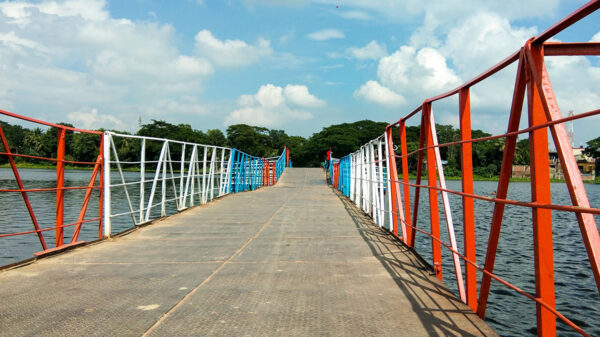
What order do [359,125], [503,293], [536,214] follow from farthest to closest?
1. [359,125]
2. [503,293]
3. [536,214]

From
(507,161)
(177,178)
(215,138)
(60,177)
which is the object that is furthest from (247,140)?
(507,161)

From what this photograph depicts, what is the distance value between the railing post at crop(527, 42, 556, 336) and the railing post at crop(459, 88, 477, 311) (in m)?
1.02

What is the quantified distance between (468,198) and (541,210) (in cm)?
110

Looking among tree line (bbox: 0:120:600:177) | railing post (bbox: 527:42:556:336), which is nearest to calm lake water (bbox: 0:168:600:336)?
railing post (bbox: 527:42:556:336)

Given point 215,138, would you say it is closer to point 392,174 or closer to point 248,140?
point 248,140

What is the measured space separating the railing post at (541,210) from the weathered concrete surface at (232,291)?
51 cm

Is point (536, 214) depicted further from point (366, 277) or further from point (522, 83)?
point (366, 277)

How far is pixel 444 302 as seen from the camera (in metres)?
3.35

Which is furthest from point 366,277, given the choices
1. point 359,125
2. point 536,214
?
point 359,125

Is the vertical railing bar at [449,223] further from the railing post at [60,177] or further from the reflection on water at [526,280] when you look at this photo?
the railing post at [60,177]

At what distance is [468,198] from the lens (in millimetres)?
3426

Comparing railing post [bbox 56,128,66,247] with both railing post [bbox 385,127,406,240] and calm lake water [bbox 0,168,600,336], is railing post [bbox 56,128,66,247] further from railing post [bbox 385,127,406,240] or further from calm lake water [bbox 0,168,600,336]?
calm lake water [bbox 0,168,600,336]

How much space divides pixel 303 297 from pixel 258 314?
0.50 meters

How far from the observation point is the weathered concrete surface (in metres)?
2.86
